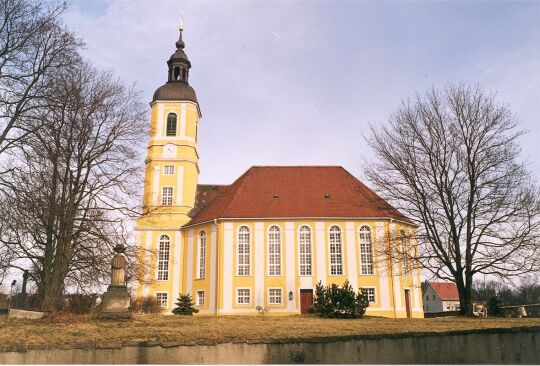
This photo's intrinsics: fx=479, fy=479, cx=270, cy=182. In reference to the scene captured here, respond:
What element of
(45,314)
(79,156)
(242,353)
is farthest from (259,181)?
(242,353)

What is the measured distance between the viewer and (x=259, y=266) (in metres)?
34.0

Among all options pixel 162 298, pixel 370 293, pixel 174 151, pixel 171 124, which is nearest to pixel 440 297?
pixel 370 293

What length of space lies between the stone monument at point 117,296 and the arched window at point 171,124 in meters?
21.5

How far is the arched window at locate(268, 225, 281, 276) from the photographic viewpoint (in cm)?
3406

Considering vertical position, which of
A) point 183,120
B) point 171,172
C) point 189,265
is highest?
point 183,120

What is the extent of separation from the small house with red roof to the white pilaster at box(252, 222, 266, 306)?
191 feet

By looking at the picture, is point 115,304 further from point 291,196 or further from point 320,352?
point 291,196

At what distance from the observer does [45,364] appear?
11945 mm

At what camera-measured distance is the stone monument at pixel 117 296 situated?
1789cm

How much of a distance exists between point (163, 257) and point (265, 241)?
27.3 ft

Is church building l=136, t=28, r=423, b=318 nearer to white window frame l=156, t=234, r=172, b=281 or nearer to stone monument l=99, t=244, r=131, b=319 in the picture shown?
white window frame l=156, t=234, r=172, b=281

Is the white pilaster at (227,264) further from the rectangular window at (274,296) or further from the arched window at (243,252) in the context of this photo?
the rectangular window at (274,296)

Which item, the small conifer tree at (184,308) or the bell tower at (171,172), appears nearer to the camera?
the small conifer tree at (184,308)

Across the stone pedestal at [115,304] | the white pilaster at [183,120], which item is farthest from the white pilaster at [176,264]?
the stone pedestal at [115,304]
